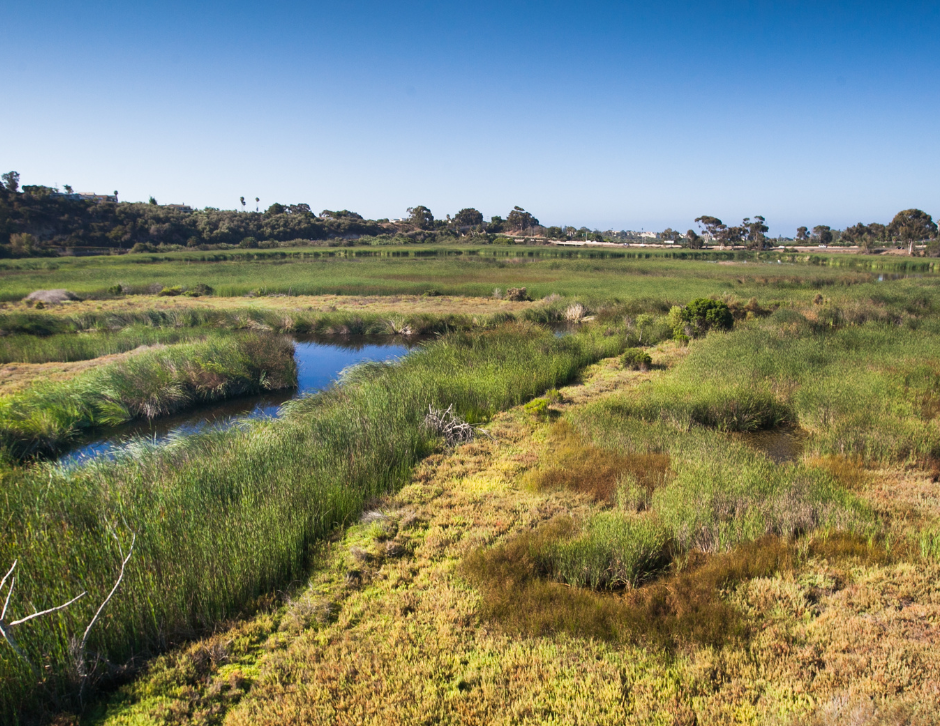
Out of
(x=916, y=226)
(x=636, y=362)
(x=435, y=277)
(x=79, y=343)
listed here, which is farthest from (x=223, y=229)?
(x=916, y=226)

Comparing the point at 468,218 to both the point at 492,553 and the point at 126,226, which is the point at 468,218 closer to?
the point at 126,226

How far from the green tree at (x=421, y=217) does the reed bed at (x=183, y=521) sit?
135681 mm

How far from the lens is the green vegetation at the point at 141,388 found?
1211cm

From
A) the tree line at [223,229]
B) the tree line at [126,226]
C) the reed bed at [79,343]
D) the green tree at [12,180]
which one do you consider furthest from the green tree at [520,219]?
the reed bed at [79,343]

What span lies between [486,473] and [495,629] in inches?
166

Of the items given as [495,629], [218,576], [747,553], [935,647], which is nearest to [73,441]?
[218,576]

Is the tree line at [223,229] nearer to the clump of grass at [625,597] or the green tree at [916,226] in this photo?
the green tree at [916,226]

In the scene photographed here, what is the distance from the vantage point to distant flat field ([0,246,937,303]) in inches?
1414

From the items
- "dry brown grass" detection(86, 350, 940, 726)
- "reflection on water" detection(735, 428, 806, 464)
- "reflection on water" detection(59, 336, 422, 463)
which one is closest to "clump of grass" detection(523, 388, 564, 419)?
"reflection on water" detection(735, 428, 806, 464)

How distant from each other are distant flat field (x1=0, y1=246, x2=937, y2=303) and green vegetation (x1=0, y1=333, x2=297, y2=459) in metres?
19.1

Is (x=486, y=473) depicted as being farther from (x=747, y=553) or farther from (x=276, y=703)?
(x=276, y=703)

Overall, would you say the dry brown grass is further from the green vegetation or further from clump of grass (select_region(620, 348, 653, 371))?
clump of grass (select_region(620, 348, 653, 371))

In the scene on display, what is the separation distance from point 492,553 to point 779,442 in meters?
7.69

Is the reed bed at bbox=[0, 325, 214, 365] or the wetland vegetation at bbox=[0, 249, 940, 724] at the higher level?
the reed bed at bbox=[0, 325, 214, 365]
